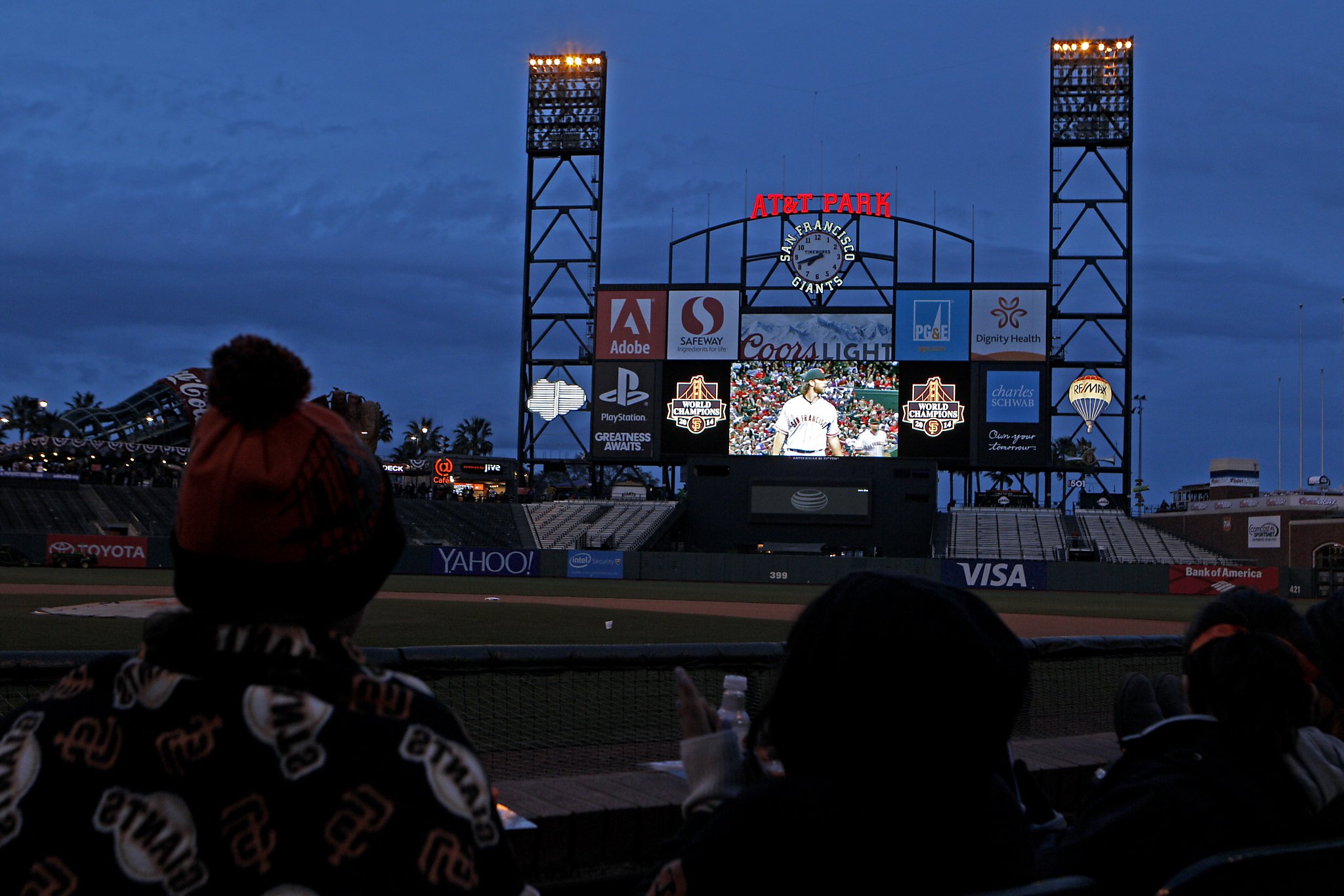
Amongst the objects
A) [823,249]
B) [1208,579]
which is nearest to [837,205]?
[823,249]

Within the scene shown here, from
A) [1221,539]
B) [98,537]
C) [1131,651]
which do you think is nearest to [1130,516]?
[1221,539]

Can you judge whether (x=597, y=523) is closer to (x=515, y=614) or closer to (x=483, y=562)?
(x=483, y=562)

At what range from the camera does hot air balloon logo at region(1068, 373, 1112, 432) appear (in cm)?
4675

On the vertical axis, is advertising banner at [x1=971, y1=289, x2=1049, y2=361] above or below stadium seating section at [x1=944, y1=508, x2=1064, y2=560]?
above

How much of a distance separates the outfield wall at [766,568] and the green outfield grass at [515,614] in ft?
3.36

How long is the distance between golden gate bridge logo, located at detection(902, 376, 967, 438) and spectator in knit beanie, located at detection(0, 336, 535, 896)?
43964 mm

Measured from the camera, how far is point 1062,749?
5.47m

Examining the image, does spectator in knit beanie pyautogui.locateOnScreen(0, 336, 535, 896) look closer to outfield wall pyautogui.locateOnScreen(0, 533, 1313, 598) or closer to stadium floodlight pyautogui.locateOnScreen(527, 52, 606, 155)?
outfield wall pyautogui.locateOnScreen(0, 533, 1313, 598)

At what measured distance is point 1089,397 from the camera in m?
46.8

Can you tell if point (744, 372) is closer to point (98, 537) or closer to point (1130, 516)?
point (1130, 516)

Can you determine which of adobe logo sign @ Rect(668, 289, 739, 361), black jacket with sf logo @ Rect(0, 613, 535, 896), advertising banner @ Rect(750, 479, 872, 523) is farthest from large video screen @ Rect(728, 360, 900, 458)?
black jacket with sf logo @ Rect(0, 613, 535, 896)

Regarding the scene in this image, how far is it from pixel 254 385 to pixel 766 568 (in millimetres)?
39339

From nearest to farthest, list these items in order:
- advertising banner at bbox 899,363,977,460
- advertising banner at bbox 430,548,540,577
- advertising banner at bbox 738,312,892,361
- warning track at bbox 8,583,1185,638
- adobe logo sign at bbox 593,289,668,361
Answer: warning track at bbox 8,583,1185,638
advertising banner at bbox 430,548,540,577
advertising banner at bbox 899,363,977,460
advertising banner at bbox 738,312,892,361
adobe logo sign at bbox 593,289,668,361

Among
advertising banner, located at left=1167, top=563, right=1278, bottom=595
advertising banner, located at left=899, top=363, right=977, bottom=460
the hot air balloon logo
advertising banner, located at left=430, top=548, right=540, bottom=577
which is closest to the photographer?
advertising banner, located at left=1167, top=563, right=1278, bottom=595
